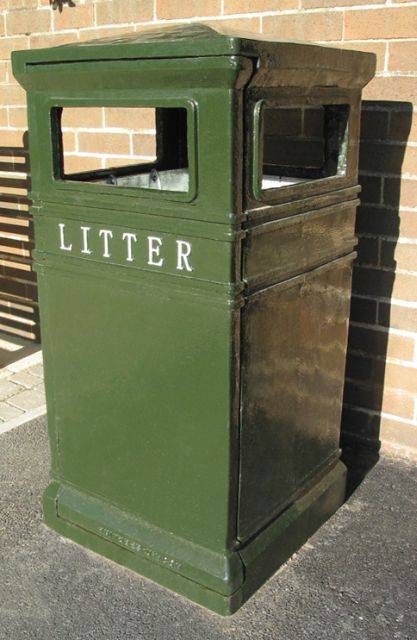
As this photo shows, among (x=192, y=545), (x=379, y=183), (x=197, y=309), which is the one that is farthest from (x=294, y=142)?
(x=192, y=545)

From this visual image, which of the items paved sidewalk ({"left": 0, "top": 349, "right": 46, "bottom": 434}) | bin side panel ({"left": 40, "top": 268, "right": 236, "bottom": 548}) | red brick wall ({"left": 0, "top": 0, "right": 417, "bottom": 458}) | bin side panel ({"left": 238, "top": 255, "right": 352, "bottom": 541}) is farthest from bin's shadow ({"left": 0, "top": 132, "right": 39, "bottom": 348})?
bin side panel ({"left": 238, "top": 255, "right": 352, "bottom": 541})

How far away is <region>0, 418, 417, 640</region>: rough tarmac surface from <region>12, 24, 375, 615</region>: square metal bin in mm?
70

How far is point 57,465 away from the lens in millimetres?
2658

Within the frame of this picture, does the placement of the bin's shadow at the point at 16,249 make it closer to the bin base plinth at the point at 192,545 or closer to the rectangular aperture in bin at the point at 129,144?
the rectangular aperture in bin at the point at 129,144

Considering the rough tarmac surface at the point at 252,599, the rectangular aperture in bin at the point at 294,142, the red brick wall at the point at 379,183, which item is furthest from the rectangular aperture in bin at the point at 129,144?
the rough tarmac surface at the point at 252,599

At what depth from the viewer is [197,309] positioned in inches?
81.7

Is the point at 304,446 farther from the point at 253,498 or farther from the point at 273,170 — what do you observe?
the point at 273,170

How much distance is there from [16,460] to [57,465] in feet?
2.20

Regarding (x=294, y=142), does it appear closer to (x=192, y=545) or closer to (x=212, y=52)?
(x=212, y=52)

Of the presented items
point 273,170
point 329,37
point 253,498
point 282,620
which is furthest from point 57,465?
point 329,37

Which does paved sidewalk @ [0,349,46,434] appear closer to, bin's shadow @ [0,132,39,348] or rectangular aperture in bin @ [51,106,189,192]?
bin's shadow @ [0,132,39,348]

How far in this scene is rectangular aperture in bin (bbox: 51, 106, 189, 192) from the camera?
276 centimetres

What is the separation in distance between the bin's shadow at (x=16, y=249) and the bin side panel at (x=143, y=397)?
219 cm

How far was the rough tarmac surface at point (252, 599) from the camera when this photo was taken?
2232 mm
